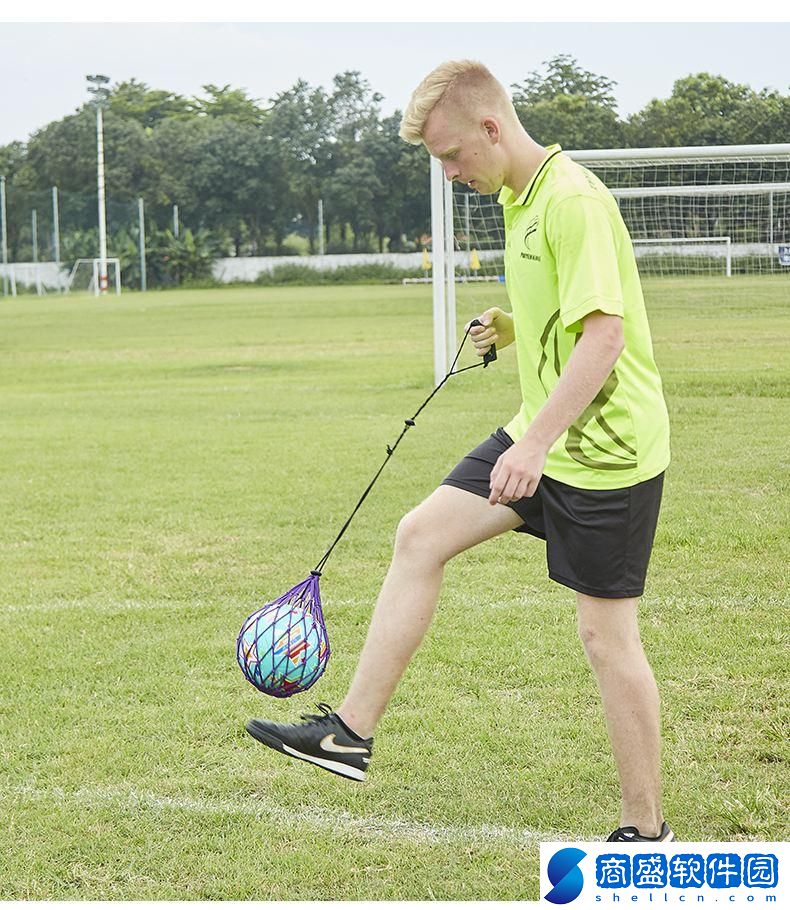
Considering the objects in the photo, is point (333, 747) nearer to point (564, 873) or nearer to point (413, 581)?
point (413, 581)

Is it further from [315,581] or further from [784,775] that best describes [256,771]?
[784,775]

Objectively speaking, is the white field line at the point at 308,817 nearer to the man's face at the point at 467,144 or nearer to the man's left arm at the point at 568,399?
the man's left arm at the point at 568,399

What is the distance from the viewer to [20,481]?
9867 millimetres

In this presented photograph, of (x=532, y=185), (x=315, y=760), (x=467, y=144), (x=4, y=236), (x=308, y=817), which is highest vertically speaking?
(x=4, y=236)

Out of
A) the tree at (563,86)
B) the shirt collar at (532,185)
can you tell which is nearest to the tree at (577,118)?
the tree at (563,86)

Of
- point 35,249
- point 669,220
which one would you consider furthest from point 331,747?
point 35,249

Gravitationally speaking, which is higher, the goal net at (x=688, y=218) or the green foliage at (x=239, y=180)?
the green foliage at (x=239, y=180)

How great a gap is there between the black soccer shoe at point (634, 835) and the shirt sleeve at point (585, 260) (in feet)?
4.17

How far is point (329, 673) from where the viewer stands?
5.05 meters

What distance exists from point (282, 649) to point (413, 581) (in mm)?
431

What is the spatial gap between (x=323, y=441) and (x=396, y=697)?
660cm

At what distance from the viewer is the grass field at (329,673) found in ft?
11.8

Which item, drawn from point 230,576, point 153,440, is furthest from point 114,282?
point 230,576

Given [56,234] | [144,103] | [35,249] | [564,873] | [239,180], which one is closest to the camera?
[564,873]
